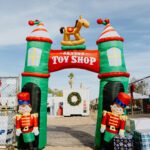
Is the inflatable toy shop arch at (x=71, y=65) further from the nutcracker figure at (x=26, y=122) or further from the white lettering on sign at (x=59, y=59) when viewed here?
the nutcracker figure at (x=26, y=122)

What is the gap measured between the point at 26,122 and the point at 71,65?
2.24m

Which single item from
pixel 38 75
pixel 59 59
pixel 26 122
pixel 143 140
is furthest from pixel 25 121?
pixel 143 140

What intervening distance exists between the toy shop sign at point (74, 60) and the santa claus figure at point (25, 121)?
137 centimetres

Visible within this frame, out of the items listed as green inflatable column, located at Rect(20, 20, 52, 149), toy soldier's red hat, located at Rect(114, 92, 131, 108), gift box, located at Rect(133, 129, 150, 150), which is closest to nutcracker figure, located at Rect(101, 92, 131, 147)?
toy soldier's red hat, located at Rect(114, 92, 131, 108)

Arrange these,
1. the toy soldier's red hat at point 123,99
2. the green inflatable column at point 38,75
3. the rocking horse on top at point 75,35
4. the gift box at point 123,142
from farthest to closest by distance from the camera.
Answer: the rocking horse on top at point 75,35, the green inflatable column at point 38,75, the toy soldier's red hat at point 123,99, the gift box at point 123,142

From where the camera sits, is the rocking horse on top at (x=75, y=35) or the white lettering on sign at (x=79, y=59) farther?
the rocking horse on top at (x=75, y=35)

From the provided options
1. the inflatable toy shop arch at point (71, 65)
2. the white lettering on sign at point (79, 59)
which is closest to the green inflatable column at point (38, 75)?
the inflatable toy shop arch at point (71, 65)

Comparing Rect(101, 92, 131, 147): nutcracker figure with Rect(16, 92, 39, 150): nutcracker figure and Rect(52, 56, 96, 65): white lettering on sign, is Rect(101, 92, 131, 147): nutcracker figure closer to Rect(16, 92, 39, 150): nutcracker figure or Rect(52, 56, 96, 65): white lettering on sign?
Rect(52, 56, 96, 65): white lettering on sign

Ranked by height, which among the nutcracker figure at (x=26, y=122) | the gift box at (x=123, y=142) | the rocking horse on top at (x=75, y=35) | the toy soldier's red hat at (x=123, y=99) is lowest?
the gift box at (x=123, y=142)

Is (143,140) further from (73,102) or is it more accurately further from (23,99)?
(73,102)

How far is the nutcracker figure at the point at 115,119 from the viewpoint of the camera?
8.06 m

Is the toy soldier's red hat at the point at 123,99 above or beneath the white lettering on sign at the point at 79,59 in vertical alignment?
beneath

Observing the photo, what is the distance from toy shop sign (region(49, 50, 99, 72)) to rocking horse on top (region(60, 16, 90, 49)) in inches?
10.0

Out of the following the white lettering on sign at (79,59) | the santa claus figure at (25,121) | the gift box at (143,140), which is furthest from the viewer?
the white lettering on sign at (79,59)
